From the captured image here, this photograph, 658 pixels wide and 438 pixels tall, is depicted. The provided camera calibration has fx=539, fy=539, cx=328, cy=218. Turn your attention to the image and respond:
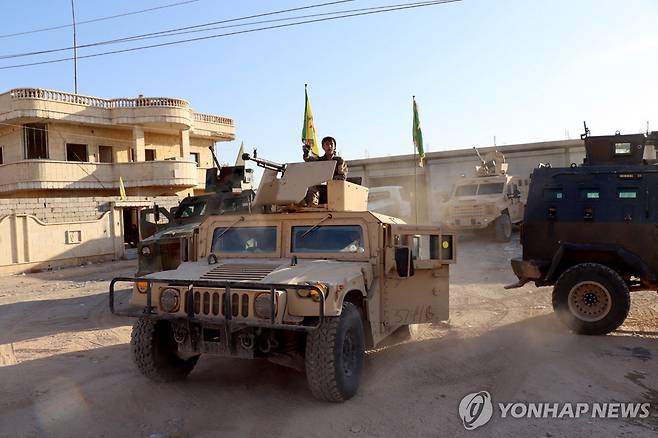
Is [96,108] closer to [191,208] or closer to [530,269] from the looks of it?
[191,208]

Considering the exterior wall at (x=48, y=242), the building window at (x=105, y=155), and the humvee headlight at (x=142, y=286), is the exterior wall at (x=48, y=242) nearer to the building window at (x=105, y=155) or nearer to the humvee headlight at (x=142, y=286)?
the building window at (x=105, y=155)

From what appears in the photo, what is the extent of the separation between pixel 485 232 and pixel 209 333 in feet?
43.5

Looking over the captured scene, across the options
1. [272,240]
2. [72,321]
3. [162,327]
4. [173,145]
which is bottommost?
[72,321]

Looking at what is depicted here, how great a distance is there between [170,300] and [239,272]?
25.3 inches

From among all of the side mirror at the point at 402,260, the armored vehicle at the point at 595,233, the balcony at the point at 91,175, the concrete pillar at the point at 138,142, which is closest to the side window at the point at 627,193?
the armored vehicle at the point at 595,233

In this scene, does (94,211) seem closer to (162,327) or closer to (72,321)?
(72,321)

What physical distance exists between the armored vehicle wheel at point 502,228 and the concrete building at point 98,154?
1214 cm

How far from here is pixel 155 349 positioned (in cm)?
482

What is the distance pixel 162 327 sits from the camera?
16.2 ft

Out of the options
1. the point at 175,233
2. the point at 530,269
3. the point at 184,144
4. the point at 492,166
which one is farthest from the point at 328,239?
the point at 184,144

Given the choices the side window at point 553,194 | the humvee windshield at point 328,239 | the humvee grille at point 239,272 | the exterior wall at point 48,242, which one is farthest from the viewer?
the exterior wall at point 48,242

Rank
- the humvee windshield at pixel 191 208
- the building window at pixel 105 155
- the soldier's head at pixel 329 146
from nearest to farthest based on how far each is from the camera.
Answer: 1. the soldier's head at pixel 329 146
2. the humvee windshield at pixel 191 208
3. the building window at pixel 105 155

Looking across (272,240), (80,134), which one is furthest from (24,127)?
(272,240)

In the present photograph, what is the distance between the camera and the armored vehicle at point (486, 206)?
51.0ft
